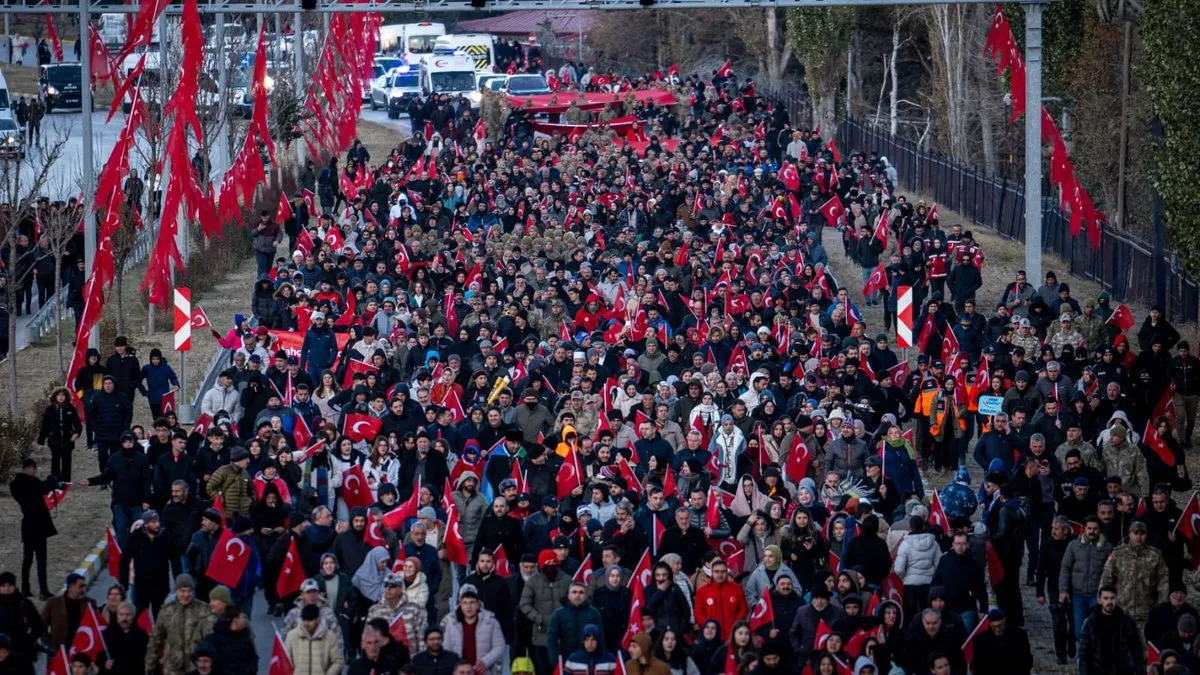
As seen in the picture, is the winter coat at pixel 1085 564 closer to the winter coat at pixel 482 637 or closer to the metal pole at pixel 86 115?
the winter coat at pixel 482 637

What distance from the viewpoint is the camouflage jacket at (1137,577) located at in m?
15.3

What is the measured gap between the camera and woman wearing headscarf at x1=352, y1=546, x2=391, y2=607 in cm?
1566

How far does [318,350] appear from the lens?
25.2 m

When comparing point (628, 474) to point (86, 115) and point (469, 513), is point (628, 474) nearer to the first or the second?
point (469, 513)

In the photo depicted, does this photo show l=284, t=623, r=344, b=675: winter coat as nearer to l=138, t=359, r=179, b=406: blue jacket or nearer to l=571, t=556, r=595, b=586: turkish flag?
l=571, t=556, r=595, b=586: turkish flag

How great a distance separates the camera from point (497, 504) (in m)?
16.6

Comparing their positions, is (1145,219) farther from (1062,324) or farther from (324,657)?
(324,657)

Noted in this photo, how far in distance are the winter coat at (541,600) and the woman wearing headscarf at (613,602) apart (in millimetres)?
232

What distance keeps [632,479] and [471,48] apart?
6070 centimetres

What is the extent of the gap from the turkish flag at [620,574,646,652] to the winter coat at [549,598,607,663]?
1.07ft

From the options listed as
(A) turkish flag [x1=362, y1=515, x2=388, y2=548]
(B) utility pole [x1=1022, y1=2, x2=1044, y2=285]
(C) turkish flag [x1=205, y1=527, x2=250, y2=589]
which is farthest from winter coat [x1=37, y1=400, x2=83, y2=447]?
(B) utility pole [x1=1022, y1=2, x2=1044, y2=285]

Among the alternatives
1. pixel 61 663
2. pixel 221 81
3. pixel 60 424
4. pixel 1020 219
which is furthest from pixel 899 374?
pixel 1020 219

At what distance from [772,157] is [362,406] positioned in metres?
26.7

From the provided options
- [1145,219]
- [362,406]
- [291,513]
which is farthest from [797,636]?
[1145,219]
